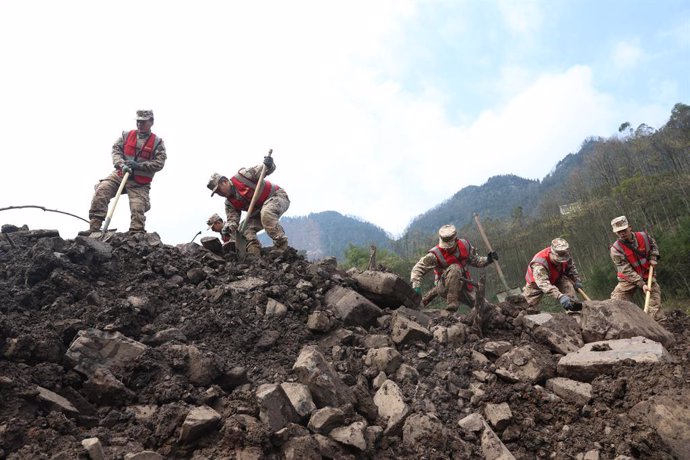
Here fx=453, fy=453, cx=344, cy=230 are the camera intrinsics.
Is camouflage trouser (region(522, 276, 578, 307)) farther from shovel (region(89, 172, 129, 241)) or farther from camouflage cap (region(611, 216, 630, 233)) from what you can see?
shovel (region(89, 172, 129, 241))

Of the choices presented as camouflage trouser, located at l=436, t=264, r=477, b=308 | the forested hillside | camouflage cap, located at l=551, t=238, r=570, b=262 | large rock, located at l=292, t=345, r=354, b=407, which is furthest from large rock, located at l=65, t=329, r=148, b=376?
the forested hillside

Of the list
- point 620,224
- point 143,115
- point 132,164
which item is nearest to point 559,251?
point 620,224

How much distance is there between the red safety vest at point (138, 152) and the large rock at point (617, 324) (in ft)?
23.9

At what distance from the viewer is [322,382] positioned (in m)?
3.93

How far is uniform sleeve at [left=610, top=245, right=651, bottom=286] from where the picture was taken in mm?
8031

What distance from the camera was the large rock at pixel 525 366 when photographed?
14.5 ft

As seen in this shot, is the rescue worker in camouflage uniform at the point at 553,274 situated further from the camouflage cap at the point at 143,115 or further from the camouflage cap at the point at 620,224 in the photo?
the camouflage cap at the point at 143,115

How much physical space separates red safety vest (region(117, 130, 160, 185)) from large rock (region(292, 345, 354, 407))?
550 cm

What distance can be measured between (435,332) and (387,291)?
4.18ft

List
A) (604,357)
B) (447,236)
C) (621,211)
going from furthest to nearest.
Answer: (621,211) < (447,236) < (604,357)

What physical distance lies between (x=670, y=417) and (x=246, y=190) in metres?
6.44

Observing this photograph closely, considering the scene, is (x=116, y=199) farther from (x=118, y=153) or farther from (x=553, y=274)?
(x=553, y=274)

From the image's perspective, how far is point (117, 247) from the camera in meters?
6.71

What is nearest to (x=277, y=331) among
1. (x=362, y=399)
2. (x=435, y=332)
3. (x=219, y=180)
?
(x=362, y=399)
